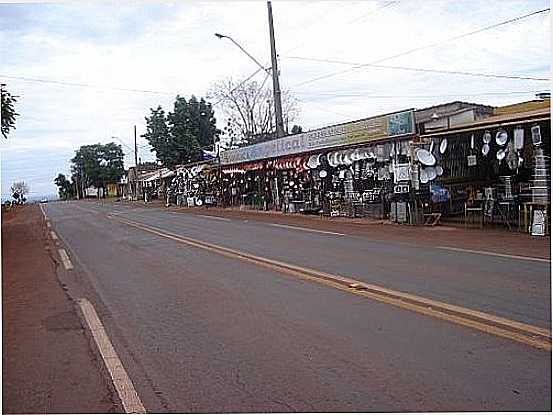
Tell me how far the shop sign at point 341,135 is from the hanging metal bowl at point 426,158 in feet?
3.56

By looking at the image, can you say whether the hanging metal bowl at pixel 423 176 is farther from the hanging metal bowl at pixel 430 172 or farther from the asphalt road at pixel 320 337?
the asphalt road at pixel 320 337

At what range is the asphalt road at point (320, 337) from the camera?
4.70 meters

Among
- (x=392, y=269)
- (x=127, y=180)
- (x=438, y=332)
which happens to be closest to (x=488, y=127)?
(x=392, y=269)

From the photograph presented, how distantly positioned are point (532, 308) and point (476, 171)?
15428 millimetres

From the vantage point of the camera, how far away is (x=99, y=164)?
10681cm

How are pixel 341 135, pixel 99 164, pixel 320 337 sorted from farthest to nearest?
pixel 99 164
pixel 341 135
pixel 320 337

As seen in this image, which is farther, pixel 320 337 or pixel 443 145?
pixel 443 145

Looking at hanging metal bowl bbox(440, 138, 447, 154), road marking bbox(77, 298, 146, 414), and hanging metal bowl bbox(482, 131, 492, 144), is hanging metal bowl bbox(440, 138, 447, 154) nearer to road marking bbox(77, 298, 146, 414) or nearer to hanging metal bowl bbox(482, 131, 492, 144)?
hanging metal bowl bbox(482, 131, 492, 144)

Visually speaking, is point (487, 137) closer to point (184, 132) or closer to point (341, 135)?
point (341, 135)

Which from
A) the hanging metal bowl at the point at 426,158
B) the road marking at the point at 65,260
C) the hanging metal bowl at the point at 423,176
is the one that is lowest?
the road marking at the point at 65,260

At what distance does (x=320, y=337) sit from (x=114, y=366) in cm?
187

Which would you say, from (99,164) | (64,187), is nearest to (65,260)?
(99,164)

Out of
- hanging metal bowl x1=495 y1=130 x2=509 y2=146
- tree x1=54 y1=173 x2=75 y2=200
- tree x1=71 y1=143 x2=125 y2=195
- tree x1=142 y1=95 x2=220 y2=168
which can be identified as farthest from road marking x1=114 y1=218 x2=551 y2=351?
tree x1=54 y1=173 x2=75 y2=200

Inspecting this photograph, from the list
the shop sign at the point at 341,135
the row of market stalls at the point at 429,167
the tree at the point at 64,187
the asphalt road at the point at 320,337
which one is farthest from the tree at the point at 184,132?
the tree at the point at 64,187
